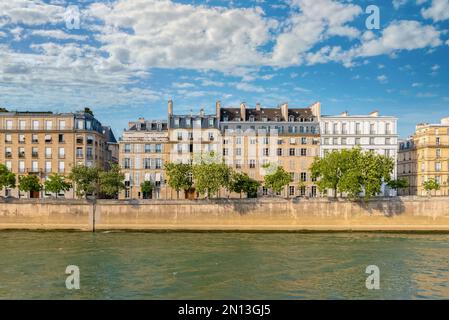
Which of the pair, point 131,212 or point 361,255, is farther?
point 131,212

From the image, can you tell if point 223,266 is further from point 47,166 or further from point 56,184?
point 47,166

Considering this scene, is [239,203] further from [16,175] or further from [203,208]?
[16,175]

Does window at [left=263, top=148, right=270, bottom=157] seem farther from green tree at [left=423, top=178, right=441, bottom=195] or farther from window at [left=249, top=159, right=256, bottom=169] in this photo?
green tree at [left=423, top=178, right=441, bottom=195]

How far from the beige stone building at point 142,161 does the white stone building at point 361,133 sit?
76.3 feet

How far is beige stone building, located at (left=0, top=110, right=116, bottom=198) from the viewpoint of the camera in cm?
5831

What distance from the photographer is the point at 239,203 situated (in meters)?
49.9

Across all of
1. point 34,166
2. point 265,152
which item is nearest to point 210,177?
Result: point 265,152

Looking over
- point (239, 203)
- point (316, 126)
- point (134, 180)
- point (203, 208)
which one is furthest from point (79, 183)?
point (316, 126)

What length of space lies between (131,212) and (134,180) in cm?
917

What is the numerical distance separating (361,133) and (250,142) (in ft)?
53.6

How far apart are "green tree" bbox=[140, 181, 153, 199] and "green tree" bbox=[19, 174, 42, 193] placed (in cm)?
1305

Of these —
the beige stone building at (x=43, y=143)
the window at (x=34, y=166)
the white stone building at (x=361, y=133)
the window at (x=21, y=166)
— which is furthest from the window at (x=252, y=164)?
the window at (x=21, y=166)

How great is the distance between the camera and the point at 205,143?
5900cm

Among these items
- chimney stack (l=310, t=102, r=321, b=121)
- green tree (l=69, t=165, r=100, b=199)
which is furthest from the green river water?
chimney stack (l=310, t=102, r=321, b=121)
